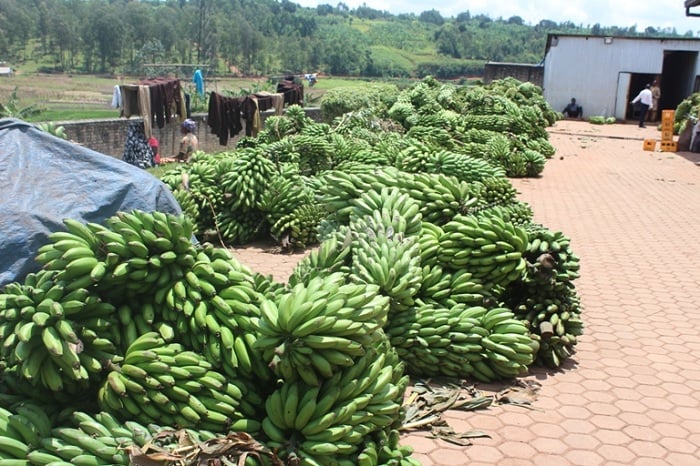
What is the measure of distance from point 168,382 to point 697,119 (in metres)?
19.1

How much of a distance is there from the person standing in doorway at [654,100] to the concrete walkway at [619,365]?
59.6 feet

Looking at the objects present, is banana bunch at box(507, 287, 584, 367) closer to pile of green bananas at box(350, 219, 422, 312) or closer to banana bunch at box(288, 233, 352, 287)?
pile of green bananas at box(350, 219, 422, 312)

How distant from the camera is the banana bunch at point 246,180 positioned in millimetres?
7680

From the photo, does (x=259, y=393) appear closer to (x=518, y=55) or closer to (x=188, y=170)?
(x=188, y=170)

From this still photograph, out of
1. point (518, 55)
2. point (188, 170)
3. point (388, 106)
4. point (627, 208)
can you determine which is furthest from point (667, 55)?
point (518, 55)

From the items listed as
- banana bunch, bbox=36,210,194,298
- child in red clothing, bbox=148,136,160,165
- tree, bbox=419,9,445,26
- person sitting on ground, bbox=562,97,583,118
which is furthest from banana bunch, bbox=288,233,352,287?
tree, bbox=419,9,445,26

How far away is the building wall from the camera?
94.2ft

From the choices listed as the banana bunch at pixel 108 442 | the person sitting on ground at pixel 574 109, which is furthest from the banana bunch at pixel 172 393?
the person sitting on ground at pixel 574 109

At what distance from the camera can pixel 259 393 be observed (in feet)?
10.3

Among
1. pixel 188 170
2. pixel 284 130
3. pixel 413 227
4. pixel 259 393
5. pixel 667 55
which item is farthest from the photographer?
pixel 667 55

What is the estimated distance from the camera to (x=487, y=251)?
15.1 feet

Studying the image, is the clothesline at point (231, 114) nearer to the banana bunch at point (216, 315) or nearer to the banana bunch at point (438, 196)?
the banana bunch at point (438, 196)

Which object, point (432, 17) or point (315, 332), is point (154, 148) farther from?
point (432, 17)

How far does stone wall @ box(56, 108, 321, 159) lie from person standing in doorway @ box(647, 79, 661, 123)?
1775cm
